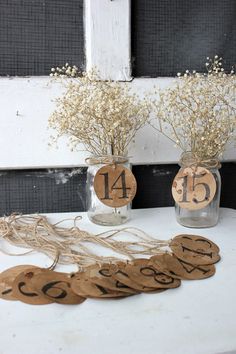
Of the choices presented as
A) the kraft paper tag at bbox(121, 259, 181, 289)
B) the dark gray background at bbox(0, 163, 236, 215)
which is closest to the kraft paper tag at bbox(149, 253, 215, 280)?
the kraft paper tag at bbox(121, 259, 181, 289)

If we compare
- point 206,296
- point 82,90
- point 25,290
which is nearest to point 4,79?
point 82,90

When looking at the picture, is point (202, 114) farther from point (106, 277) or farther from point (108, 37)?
point (106, 277)

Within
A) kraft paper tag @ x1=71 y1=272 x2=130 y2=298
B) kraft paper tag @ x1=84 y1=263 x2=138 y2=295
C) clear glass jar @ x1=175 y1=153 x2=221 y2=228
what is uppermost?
clear glass jar @ x1=175 y1=153 x2=221 y2=228

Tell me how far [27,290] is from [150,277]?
0.19 m

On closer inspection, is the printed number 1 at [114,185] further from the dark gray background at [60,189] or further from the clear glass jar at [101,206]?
the dark gray background at [60,189]

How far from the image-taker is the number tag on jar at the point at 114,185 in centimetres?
83

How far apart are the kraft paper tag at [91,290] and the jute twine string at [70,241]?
0.07 meters

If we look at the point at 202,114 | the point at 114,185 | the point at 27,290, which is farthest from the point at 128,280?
the point at 202,114

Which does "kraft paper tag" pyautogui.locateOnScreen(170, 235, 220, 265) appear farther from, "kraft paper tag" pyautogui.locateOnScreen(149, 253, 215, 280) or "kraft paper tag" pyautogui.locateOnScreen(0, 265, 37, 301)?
"kraft paper tag" pyautogui.locateOnScreen(0, 265, 37, 301)

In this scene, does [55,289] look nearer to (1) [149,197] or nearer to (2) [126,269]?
(2) [126,269]

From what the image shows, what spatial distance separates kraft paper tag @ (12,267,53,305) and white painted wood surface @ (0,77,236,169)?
14.9 inches

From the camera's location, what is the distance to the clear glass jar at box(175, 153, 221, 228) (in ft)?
2.80

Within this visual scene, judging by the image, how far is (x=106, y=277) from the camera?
61 centimetres

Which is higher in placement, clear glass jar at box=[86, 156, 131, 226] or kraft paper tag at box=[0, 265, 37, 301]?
clear glass jar at box=[86, 156, 131, 226]
